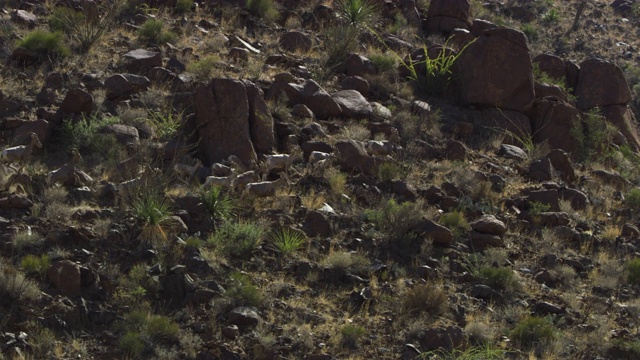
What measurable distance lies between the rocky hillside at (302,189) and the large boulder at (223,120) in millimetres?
28

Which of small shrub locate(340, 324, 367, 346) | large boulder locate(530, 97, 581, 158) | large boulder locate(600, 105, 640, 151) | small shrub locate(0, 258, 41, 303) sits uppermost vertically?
small shrub locate(0, 258, 41, 303)

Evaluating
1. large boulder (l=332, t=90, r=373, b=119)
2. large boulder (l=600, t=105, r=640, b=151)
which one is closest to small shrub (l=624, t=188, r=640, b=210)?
large boulder (l=600, t=105, r=640, b=151)

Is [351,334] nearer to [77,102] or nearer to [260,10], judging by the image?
[77,102]

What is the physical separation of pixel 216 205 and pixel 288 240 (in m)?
0.95

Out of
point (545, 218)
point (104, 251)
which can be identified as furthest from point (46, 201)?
point (545, 218)

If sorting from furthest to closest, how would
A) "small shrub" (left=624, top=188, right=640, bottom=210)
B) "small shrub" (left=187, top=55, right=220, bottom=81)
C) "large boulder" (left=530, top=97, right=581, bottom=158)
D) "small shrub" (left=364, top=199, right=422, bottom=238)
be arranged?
"large boulder" (left=530, top=97, right=581, bottom=158)
"small shrub" (left=187, top=55, right=220, bottom=81)
"small shrub" (left=624, top=188, right=640, bottom=210)
"small shrub" (left=364, top=199, right=422, bottom=238)

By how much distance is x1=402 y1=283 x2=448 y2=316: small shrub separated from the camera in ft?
35.6

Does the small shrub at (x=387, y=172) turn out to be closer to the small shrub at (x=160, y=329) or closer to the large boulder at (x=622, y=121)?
the small shrub at (x=160, y=329)

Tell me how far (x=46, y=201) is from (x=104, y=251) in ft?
3.45

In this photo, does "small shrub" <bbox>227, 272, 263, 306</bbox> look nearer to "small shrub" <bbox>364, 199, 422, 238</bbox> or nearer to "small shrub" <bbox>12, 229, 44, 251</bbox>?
"small shrub" <bbox>12, 229, 44, 251</bbox>

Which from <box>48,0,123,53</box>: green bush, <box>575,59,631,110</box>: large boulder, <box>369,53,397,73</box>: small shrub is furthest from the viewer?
<box>575,59,631,110</box>: large boulder

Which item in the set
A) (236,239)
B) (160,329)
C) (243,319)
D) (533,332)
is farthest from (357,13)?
(160,329)

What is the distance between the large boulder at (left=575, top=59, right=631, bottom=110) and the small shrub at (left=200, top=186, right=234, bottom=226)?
8.09 metres

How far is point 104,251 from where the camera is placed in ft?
35.4
